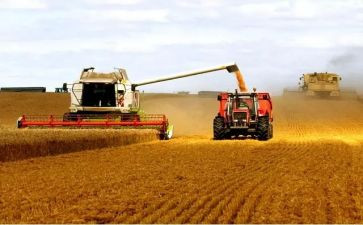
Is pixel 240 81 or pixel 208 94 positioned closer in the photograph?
pixel 240 81

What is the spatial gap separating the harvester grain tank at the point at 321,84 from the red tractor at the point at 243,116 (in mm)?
32522

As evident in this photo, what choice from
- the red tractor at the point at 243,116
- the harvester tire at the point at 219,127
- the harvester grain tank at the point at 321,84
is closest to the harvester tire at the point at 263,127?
the red tractor at the point at 243,116

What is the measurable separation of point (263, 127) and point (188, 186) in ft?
48.1

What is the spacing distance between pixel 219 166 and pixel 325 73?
146ft

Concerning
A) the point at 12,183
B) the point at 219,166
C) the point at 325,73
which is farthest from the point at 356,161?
the point at 325,73

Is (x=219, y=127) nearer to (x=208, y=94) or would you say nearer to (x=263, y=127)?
(x=263, y=127)

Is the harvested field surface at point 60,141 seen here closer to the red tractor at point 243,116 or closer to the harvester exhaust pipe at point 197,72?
the red tractor at point 243,116

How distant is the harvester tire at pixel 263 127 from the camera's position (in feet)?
87.3

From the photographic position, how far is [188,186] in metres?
12.3

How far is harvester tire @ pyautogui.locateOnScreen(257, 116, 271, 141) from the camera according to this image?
26609 mm

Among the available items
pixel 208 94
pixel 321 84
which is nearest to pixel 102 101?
pixel 321 84

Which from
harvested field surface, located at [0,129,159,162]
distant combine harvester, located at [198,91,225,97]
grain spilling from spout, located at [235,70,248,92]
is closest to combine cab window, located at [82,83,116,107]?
harvested field surface, located at [0,129,159,162]

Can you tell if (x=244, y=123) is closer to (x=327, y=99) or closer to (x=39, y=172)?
(x=39, y=172)

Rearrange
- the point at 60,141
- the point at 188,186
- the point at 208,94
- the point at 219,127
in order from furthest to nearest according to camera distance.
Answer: the point at 208,94
the point at 219,127
the point at 60,141
the point at 188,186
